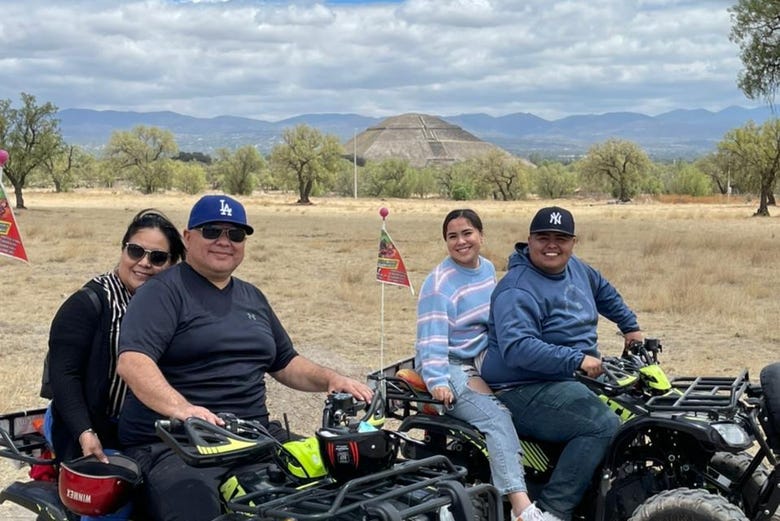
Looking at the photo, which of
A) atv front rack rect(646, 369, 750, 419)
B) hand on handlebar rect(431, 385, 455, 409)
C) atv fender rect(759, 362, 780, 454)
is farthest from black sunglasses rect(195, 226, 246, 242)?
atv fender rect(759, 362, 780, 454)

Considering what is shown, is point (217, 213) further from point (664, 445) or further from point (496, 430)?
point (664, 445)

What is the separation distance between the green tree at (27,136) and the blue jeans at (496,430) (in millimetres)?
52449

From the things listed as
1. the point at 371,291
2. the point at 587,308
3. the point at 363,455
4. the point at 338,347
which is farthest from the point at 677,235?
the point at 363,455

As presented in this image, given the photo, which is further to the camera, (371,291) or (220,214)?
(371,291)

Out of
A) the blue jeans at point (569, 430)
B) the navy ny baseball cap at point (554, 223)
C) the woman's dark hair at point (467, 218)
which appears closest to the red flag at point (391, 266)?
the woman's dark hair at point (467, 218)

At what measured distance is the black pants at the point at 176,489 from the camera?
11.6ft

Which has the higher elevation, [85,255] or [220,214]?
[220,214]

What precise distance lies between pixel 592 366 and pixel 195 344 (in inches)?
77.2

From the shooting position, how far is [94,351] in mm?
4344

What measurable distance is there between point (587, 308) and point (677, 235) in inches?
1215

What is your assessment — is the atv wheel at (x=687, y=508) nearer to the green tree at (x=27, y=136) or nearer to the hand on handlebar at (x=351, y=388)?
the hand on handlebar at (x=351, y=388)

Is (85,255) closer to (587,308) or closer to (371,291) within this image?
(371,291)

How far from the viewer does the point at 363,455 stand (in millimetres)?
3178

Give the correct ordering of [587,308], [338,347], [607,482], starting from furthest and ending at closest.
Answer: [338,347]
[587,308]
[607,482]
